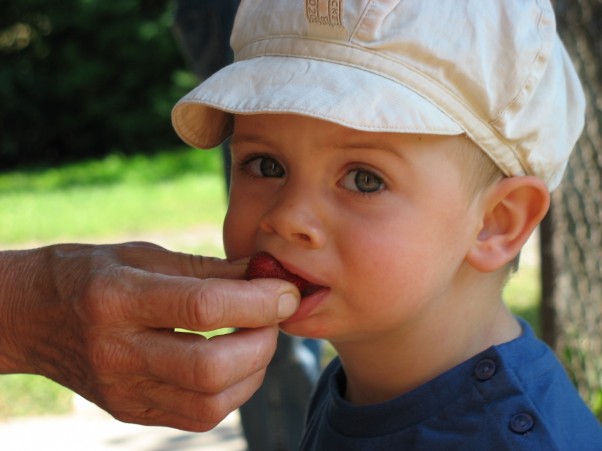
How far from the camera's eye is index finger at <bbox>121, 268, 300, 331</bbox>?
1676 mm

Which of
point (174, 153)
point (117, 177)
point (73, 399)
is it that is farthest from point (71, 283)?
point (174, 153)

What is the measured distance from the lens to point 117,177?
1367 centimetres

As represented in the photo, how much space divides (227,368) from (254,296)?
0.46ft

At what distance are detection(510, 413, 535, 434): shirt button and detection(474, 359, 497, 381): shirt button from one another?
119mm

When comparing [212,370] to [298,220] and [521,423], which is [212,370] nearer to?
[298,220]

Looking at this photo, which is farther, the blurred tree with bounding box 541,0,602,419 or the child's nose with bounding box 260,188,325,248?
the blurred tree with bounding box 541,0,602,419

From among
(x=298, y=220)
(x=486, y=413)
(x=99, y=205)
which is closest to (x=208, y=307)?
(x=298, y=220)

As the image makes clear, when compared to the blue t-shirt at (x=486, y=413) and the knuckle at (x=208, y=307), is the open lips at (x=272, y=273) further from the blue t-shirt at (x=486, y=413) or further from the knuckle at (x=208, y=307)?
the blue t-shirt at (x=486, y=413)

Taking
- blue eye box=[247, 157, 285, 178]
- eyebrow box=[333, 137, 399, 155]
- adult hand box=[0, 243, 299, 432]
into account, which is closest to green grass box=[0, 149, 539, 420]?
adult hand box=[0, 243, 299, 432]

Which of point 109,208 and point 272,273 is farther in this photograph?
point 109,208

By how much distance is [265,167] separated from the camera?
77.1 inches

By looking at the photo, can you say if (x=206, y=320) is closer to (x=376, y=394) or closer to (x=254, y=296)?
(x=254, y=296)

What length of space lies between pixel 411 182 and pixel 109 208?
9.24 meters

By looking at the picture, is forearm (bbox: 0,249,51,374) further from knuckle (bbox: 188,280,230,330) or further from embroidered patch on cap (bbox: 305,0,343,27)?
embroidered patch on cap (bbox: 305,0,343,27)
